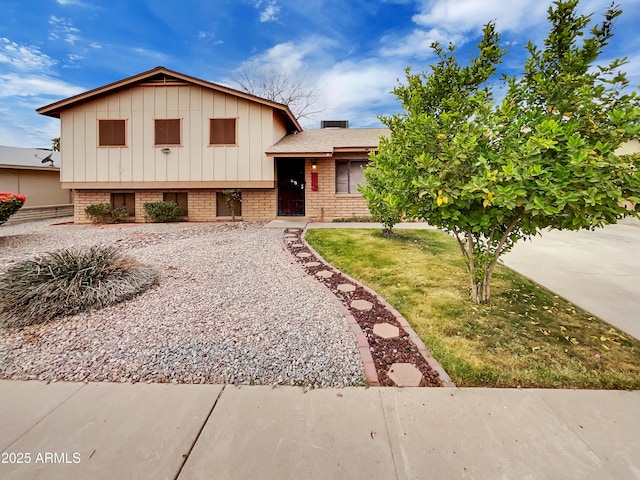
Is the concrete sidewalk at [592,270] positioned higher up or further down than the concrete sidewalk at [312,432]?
higher up

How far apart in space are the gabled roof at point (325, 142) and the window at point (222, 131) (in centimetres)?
158

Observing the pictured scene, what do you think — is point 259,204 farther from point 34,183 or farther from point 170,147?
point 34,183

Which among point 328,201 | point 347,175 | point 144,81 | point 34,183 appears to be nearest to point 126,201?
point 144,81

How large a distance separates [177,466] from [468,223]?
11.4ft

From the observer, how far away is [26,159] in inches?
643

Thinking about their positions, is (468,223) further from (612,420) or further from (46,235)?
(46,235)

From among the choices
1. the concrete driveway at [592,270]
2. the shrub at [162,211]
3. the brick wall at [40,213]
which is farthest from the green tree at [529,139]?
the brick wall at [40,213]

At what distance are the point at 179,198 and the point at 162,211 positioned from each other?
1.20 metres

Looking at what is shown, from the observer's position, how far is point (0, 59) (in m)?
13.6

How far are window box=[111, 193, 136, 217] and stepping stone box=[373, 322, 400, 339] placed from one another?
41.8ft

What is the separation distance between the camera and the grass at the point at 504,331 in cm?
254

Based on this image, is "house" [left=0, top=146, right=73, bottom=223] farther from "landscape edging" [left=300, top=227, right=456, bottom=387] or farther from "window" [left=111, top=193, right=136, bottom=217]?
"landscape edging" [left=300, top=227, right=456, bottom=387]

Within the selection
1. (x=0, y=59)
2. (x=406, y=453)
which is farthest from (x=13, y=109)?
(x=406, y=453)

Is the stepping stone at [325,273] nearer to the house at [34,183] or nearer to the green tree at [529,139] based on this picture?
the green tree at [529,139]
